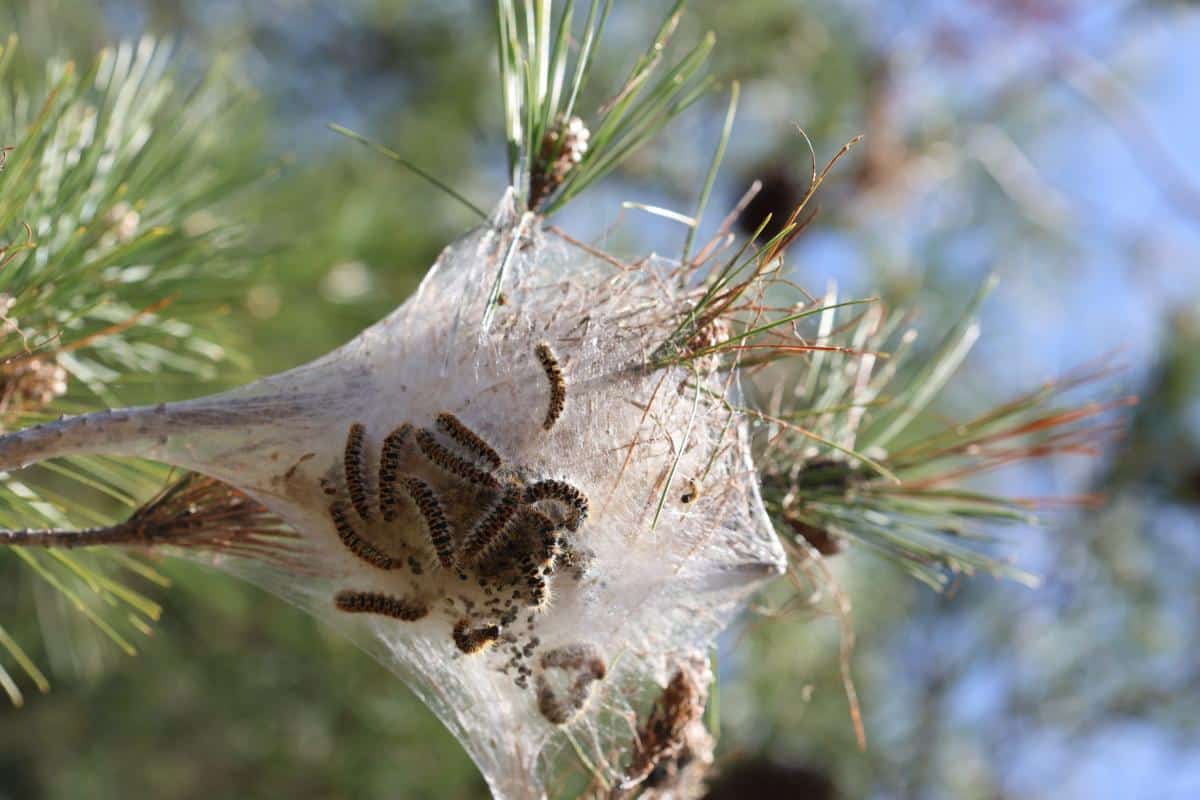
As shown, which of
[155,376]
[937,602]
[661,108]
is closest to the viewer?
[661,108]

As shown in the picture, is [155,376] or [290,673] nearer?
[155,376]

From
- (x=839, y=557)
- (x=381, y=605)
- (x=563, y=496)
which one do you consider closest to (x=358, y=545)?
(x=381, y=605)

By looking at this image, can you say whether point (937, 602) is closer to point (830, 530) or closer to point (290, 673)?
point (290, 673)

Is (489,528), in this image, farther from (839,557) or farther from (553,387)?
(839,557)

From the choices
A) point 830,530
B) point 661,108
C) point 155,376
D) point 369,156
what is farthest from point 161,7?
point 830,530

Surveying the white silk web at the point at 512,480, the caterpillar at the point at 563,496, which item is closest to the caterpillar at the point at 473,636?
the white silk web at the point at 512,480

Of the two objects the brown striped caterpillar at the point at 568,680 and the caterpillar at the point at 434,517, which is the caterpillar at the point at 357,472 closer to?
the caterpillar at the point at 434,517
